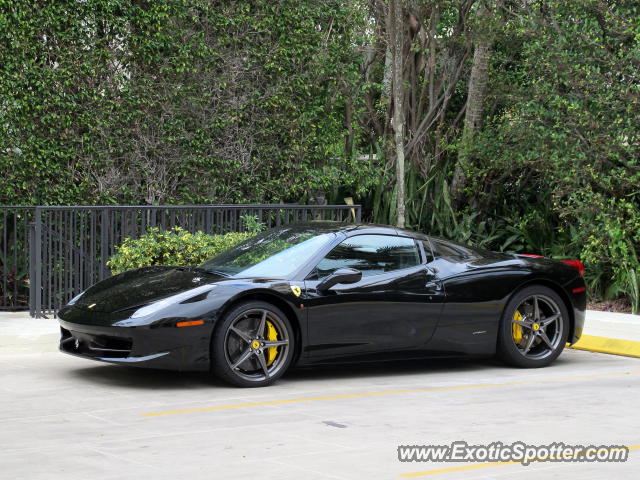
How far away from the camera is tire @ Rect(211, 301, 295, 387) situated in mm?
8773

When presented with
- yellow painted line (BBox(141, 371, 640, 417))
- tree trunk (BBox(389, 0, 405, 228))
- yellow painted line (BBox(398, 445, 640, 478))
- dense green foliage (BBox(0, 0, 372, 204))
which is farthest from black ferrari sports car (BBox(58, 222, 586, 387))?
tree trunk (BBox(389, 0, 405, 228))

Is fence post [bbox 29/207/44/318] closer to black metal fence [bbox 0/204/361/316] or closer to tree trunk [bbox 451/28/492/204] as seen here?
black metal fence [bbox 0/204/361/316]

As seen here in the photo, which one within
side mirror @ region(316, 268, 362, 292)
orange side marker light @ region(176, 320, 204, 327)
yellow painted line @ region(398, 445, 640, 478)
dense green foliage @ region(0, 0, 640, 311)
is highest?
dense green foliage @ region(0, 0, 640, 311)

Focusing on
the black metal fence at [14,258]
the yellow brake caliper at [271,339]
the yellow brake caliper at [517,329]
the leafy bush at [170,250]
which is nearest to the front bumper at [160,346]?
the yellow brake caliper at [271,339]

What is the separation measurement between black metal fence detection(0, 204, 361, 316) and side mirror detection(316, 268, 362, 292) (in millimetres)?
4978

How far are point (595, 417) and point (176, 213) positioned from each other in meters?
7.84

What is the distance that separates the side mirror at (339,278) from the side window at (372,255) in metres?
0.13

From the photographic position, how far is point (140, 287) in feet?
30.5

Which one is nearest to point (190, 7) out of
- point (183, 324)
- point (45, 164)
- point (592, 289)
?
point (45, 164)

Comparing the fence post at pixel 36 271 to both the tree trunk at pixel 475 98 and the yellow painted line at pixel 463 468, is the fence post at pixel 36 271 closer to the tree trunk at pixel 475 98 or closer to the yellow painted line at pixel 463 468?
the tree trunk at pixel 475 98

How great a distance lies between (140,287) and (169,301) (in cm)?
63

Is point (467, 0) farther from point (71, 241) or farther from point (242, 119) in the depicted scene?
point (71, 241)

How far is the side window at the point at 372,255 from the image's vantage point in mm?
9531

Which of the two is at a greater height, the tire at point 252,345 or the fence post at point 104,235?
the fence post at point 104,235
